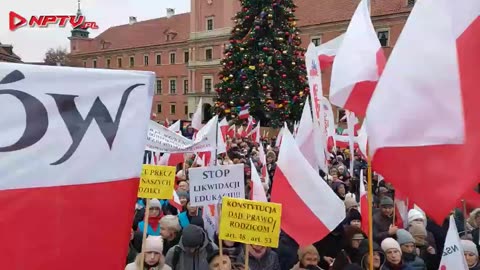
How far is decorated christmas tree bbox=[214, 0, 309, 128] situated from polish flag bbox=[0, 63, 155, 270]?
22873 mm

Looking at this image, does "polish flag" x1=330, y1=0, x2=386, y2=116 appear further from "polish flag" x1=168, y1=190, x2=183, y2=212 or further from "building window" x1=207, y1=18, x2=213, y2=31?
"building window" x1=207, y1=18, x2=213, y2=31

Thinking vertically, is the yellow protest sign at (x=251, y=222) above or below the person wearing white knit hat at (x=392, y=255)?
above

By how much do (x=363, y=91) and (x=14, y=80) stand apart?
305cm

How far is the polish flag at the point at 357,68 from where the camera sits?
4508 mm

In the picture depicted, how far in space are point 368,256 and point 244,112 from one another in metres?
20.4

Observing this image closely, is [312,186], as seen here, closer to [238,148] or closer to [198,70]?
[238,148]

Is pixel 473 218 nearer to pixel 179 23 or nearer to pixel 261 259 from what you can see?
pixel 261 259

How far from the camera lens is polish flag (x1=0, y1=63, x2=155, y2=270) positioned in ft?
7.00

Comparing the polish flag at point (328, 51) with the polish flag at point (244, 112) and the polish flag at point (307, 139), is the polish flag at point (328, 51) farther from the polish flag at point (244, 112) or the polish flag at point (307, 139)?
the polish flag at point (244, 112)

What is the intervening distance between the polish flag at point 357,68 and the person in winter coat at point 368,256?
116 centimetres

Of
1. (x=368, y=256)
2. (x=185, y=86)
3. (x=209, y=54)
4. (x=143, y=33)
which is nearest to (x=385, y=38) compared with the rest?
(x=209, y=54)

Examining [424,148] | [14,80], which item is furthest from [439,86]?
[14,80]

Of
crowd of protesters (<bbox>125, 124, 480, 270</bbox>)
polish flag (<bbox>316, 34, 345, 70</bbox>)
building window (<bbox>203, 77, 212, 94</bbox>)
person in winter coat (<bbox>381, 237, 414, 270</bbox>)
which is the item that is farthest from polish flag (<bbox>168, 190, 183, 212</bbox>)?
building window (<bbox>203, 77, 212, 94</bbox>)

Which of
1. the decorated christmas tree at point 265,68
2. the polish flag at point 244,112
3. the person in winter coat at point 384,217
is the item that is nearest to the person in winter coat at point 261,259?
the person in winter coat at point 384,217
